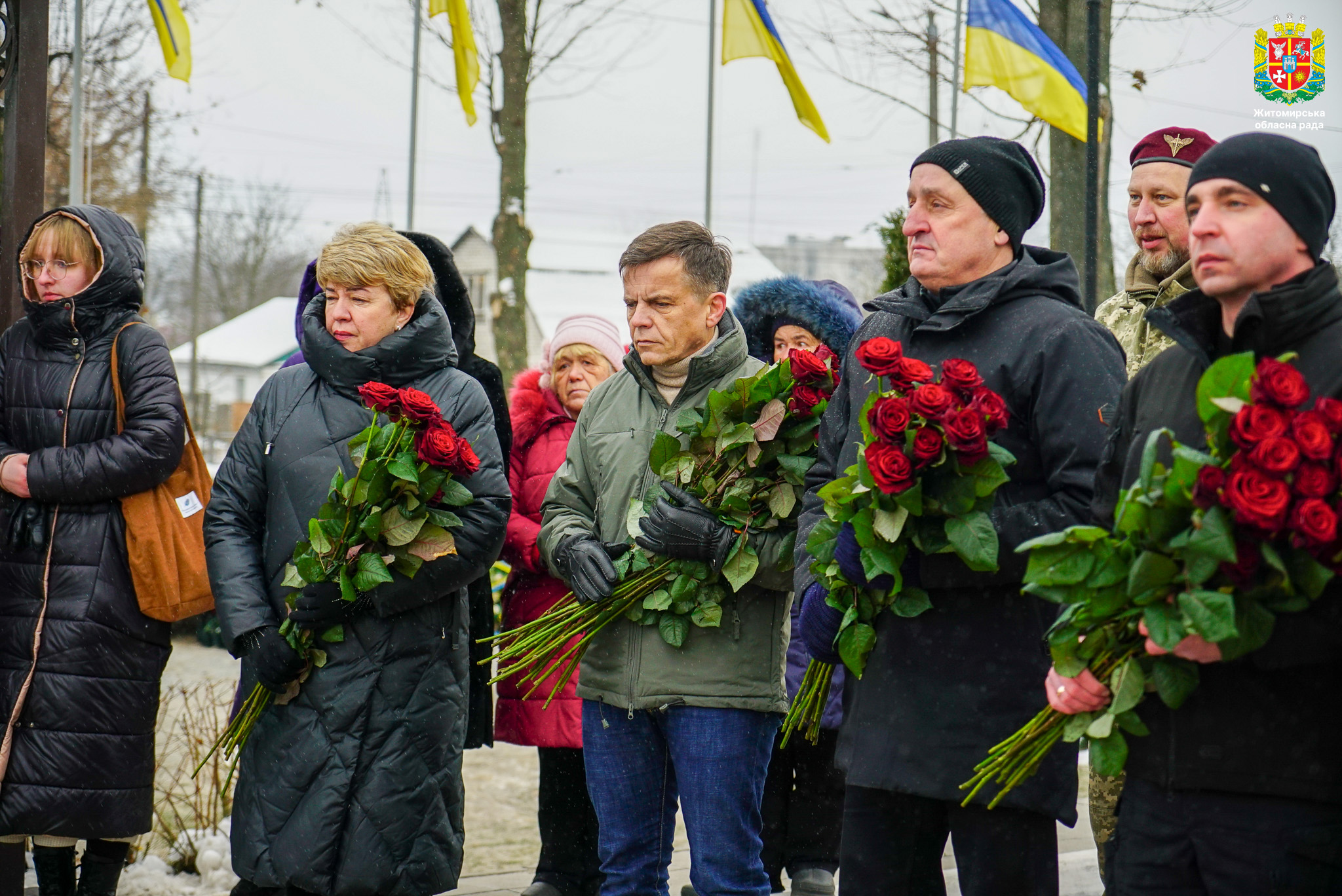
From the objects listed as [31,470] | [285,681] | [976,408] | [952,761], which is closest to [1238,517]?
[976,408]

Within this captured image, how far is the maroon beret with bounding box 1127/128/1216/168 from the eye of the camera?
387 cm

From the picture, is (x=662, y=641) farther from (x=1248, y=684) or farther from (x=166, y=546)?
(x=166, y=546)

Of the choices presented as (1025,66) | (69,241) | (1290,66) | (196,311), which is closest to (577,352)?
(69,241)

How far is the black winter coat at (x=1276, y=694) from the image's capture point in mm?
2258

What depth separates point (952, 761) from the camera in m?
2.79

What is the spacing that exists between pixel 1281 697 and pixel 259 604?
2649 mm

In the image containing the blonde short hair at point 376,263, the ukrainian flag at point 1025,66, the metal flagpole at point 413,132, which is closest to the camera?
the blonde short hair at point 376,263

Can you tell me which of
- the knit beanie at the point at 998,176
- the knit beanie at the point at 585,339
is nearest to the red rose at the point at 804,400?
the knit beanie at the point at 998,176

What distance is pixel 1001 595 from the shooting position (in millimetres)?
2873

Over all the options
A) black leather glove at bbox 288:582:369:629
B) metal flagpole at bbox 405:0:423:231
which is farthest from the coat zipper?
metal flagpole at bbox 405:0:423:231

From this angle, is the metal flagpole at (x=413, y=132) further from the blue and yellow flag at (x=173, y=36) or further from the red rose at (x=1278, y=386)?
the red rose at (x=1278, y=386)

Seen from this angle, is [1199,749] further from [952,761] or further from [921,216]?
[921,216]

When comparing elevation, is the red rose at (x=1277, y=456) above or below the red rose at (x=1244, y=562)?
above

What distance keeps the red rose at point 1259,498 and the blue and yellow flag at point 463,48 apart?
7835mm
